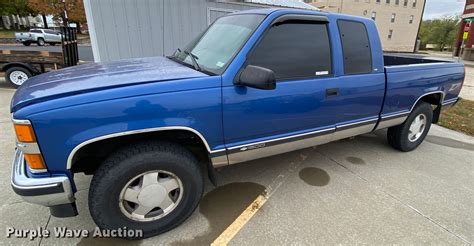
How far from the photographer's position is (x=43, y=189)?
180cm

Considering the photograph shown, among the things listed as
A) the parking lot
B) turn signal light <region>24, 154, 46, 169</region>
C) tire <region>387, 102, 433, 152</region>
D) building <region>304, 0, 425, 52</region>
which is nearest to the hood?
turn signal light <region>24, 154, 46, 169</region>

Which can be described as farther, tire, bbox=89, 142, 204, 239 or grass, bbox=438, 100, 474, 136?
grass, bbox=438, 100, 474, 136

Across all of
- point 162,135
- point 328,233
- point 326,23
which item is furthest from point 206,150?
point 326,23

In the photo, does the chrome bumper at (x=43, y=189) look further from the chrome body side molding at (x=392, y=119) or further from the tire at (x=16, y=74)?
the tire at (x=16, y=74)

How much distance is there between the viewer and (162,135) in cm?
216

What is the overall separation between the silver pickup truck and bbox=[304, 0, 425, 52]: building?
114 ft

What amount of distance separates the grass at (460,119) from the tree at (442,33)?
67116mm

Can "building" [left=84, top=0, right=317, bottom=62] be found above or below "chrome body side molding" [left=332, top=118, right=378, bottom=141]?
above

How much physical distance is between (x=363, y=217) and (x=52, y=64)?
8934mm

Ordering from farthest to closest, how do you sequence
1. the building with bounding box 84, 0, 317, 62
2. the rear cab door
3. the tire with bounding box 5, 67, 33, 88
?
the tire with bounding box 5, 67, 33, 88
the building with bounding box 84, 0, 317, 62
the rear cab door

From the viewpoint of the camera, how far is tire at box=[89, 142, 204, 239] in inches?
77.9

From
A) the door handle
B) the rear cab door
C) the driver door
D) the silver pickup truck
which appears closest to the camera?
the driver door

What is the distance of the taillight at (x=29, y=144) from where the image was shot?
1.70m

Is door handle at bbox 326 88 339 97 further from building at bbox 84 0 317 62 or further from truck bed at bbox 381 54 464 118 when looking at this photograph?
building at bbox 84 0 317 62
